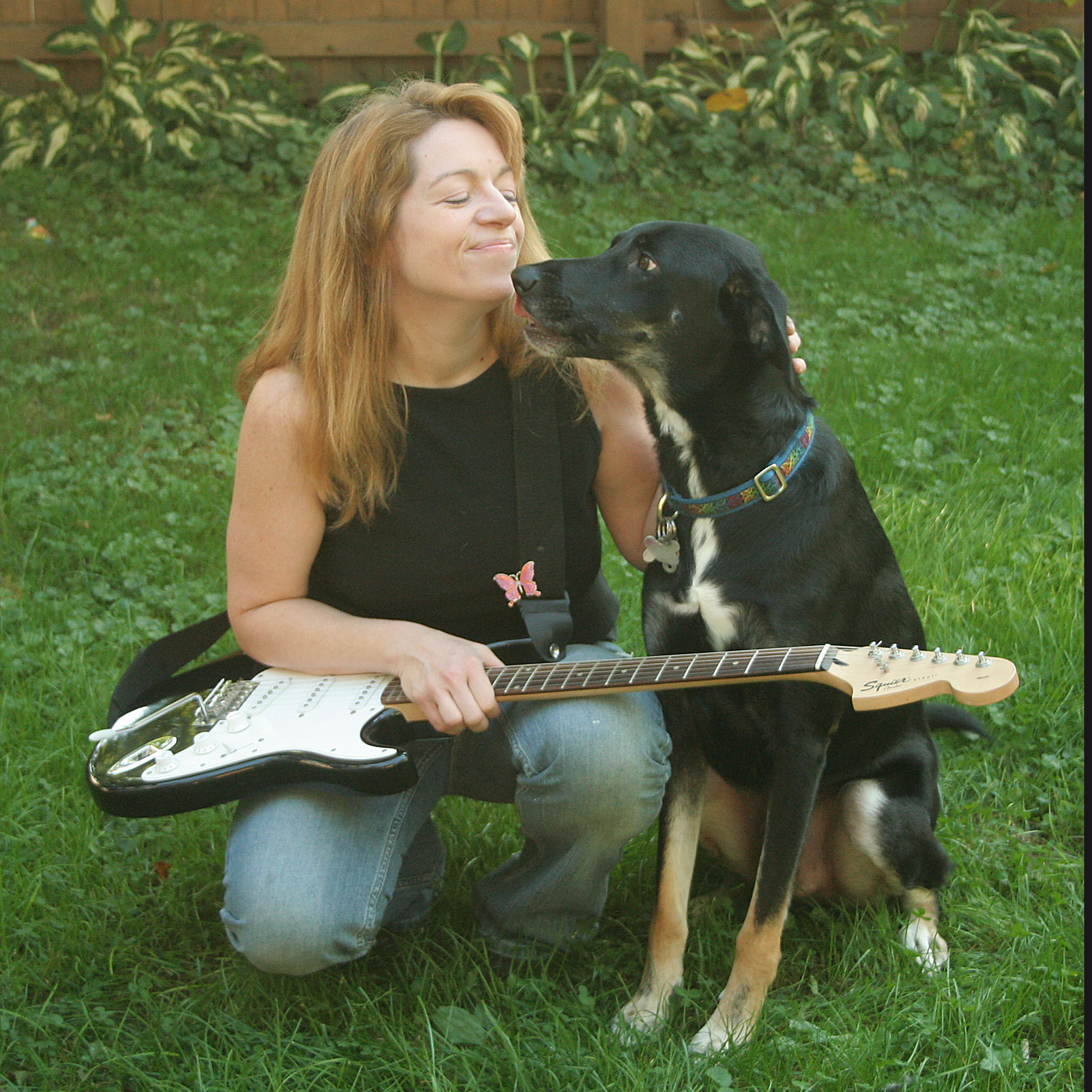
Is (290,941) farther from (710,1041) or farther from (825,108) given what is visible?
(825,108)

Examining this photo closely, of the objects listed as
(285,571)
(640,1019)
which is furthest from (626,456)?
(640,1019)

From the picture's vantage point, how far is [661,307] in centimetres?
212

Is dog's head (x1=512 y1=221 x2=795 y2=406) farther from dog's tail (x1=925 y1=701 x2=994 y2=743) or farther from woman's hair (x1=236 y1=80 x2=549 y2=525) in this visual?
dog's tail (x1=925 y1=701 x2=994 y2=743)

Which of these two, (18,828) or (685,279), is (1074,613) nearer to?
(685,279)

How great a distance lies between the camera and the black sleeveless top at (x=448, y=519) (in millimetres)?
2256

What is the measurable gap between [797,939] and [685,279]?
1.26 m

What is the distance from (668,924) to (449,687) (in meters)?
0.60

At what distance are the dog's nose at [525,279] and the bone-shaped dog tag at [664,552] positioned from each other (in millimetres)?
509

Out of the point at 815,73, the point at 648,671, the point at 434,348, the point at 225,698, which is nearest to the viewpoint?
the point at 648,671

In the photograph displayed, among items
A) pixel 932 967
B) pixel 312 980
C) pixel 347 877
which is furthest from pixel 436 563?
pixel 932 967

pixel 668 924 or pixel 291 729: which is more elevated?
pixel 291 729

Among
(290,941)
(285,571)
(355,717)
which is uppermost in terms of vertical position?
(285,571)

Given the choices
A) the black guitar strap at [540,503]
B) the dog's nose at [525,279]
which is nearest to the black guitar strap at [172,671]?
the black guitar strap at [540,503]

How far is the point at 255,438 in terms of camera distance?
222 centimetres
